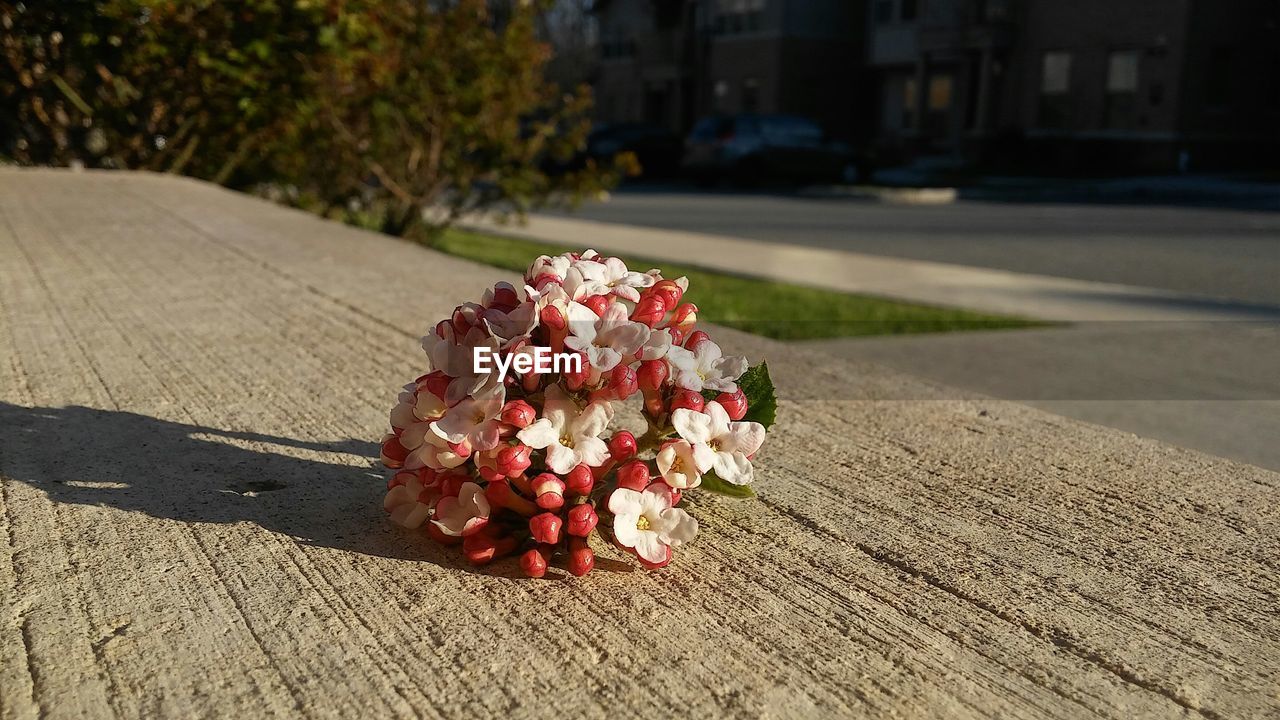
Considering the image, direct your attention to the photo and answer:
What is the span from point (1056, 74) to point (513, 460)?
110 ft

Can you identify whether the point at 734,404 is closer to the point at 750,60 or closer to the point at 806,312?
the point at 806,312

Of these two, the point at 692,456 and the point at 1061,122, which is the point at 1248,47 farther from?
the point at 692,456

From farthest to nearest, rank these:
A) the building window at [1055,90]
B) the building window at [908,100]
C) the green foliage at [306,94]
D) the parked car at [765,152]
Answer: the building window at [908,100], the building window at [1055,90], the parked car at [765,152], the green foliage at [306,94]

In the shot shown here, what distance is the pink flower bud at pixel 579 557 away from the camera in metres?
2.24

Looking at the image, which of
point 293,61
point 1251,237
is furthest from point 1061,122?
point 293,61

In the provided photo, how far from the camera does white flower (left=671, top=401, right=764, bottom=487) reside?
2227 mm

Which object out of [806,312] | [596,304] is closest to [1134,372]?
[806,312]

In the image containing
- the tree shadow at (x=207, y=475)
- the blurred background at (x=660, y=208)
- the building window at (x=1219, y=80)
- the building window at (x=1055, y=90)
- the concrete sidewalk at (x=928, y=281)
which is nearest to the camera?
the tree shadow at (x=207, y=475)

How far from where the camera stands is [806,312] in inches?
317

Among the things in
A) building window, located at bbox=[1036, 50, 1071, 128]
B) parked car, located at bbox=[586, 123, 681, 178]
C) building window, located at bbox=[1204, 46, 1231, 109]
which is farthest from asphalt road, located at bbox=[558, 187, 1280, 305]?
building window, located at bbox=[1036, 50, 1071, 128]

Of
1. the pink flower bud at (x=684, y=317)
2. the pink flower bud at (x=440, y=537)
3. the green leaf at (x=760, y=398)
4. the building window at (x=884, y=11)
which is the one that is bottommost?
the pink flower bud at (x=440, y=537)

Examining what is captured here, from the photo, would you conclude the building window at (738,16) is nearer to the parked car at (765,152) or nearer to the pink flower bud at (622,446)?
the parked car at (765,152)

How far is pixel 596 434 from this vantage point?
2195 mm

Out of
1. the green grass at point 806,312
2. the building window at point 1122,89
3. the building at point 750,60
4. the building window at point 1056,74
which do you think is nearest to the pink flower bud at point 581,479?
the green grass at point 806,312
